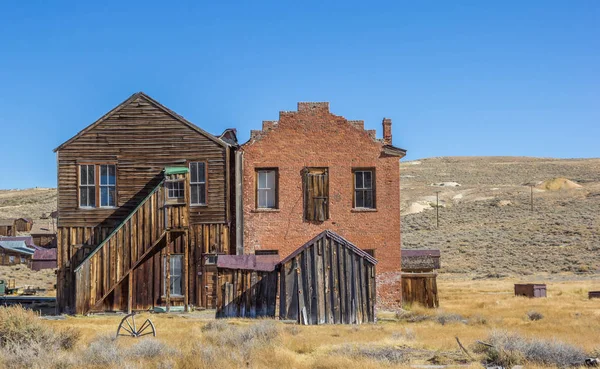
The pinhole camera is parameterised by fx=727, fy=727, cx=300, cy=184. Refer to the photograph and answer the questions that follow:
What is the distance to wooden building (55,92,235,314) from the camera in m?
25.7

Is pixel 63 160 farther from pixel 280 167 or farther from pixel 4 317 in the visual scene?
pixel 4 317

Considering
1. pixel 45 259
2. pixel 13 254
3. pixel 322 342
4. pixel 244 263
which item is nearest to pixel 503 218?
pixel 13 254

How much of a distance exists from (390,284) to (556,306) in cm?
631

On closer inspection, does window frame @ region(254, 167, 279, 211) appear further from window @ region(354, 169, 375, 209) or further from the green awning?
window @ region(354, 169, 375, 209)

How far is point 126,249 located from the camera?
24.8 m

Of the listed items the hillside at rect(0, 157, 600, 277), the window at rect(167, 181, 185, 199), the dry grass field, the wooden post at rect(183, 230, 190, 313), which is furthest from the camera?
Answer: the hillside at rect(0, 157, 600, 277)

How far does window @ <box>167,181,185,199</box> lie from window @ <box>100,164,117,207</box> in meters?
2.12

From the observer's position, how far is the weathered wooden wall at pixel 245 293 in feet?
75.1

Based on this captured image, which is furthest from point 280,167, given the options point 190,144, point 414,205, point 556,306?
point 414,205

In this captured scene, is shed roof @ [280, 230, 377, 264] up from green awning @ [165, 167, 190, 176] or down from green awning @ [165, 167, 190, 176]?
down

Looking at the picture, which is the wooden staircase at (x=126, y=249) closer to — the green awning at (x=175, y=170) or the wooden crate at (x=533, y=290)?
the green awning at (x=175, y=170)

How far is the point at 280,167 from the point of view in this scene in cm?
2659

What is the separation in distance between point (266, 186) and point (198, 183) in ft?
8.21

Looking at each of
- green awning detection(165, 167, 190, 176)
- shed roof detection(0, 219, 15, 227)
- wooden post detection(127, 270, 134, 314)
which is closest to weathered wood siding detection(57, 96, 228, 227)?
green awning detection(165, 167, 190, 176)
